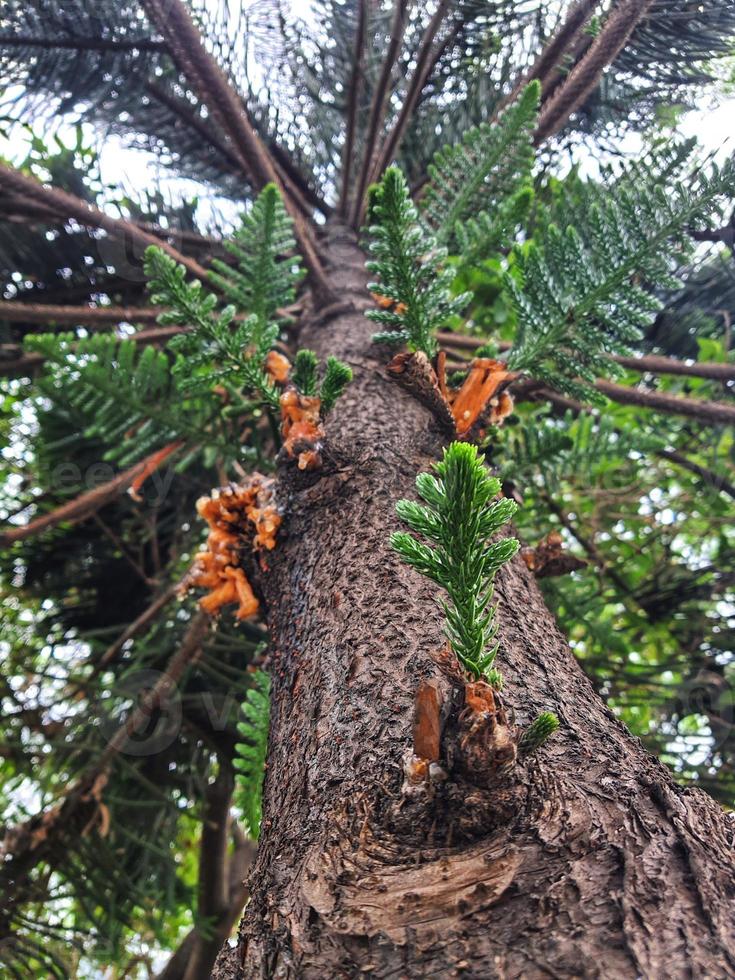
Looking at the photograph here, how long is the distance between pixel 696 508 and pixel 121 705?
8.71 feet

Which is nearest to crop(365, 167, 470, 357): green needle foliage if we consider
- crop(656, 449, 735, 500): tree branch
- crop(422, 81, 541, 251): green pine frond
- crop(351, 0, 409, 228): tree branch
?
crop(422, 81, 541, 251): green pine frond

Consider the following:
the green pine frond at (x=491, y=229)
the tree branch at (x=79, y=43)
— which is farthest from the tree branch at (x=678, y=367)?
the tree branch at (x=79, y=43)

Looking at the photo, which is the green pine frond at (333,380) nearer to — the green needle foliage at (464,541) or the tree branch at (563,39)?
the green needle foliage at (464,541)

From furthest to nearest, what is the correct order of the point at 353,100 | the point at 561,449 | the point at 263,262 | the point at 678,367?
1. the point at 353,100
2. the point at 678,367
3. the point at 561,449
4. the point at 263,262

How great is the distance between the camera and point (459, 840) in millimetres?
693

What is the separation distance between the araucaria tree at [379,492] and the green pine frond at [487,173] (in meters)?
0.01

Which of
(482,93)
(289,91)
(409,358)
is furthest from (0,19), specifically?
(409,358)

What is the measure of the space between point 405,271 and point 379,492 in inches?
16.6

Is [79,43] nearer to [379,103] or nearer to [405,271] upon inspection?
[379,103]

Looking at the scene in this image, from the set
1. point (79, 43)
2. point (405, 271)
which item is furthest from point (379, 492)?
point (79, 43)

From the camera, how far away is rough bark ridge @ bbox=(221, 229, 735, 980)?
23.5 inches

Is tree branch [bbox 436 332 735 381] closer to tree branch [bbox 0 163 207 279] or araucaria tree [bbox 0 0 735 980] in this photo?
araucaria tree [bbox 0 0 735 980]

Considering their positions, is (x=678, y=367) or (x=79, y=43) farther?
(x=79, y=43)

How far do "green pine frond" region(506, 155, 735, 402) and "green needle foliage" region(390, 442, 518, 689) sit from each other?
82cm
